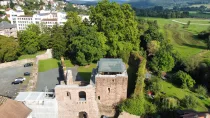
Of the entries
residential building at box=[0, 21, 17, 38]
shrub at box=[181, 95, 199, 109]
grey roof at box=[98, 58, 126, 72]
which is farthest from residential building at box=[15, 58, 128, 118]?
residential building at box=[0, 21, 17, 38]

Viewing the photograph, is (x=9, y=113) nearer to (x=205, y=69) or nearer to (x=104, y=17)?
(x=104, y=17)

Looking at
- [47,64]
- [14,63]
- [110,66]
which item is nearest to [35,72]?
[47,64]

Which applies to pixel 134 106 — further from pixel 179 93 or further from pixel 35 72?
pixel 35 72

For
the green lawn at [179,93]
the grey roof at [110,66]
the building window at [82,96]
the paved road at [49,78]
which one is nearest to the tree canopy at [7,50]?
the paved road at [49,78]

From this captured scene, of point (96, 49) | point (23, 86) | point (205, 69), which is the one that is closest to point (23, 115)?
point (23, 86)

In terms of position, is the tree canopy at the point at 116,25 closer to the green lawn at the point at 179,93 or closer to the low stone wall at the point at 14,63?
the green lawn at the point at 179,93

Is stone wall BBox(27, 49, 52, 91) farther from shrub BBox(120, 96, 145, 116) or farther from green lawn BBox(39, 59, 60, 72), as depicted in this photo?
shrub BBox(120, 96, 145, 116)
